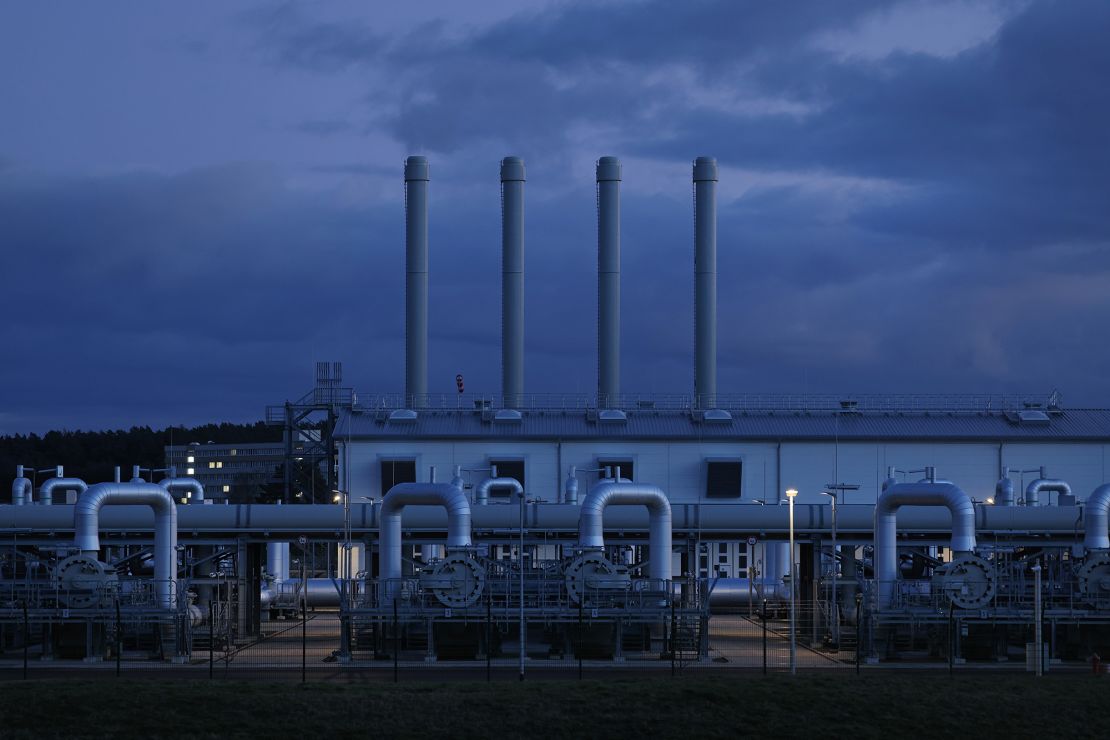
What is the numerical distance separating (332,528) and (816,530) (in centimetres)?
2085

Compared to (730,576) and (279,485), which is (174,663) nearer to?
(730,576)

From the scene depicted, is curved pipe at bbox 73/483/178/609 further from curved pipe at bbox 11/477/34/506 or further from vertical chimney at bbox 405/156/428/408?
vertical chimney at bbox 405/156/428/408

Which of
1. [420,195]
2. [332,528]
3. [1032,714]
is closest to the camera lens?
[1032,714]

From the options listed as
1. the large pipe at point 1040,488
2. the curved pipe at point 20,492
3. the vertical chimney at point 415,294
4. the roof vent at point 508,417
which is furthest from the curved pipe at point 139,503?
the large pipe at point 1040,488

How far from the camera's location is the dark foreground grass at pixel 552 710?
4259 centimetres

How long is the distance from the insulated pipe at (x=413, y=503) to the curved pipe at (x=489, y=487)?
1664 cm

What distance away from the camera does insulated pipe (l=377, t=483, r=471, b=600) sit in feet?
192

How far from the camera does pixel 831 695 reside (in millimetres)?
46281

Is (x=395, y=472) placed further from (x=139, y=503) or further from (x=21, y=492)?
(x=139, y=503)

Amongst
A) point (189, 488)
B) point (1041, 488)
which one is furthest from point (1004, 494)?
point (189, 488)

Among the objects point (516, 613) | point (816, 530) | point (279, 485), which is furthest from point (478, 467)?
point (279, 485)

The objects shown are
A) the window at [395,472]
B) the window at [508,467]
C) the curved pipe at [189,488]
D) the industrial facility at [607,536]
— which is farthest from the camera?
the window at [508,467]

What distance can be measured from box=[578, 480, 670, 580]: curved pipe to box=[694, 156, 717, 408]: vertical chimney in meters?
39.0

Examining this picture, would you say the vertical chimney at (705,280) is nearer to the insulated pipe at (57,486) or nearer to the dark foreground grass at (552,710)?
the insulated pipe at (57,486)
